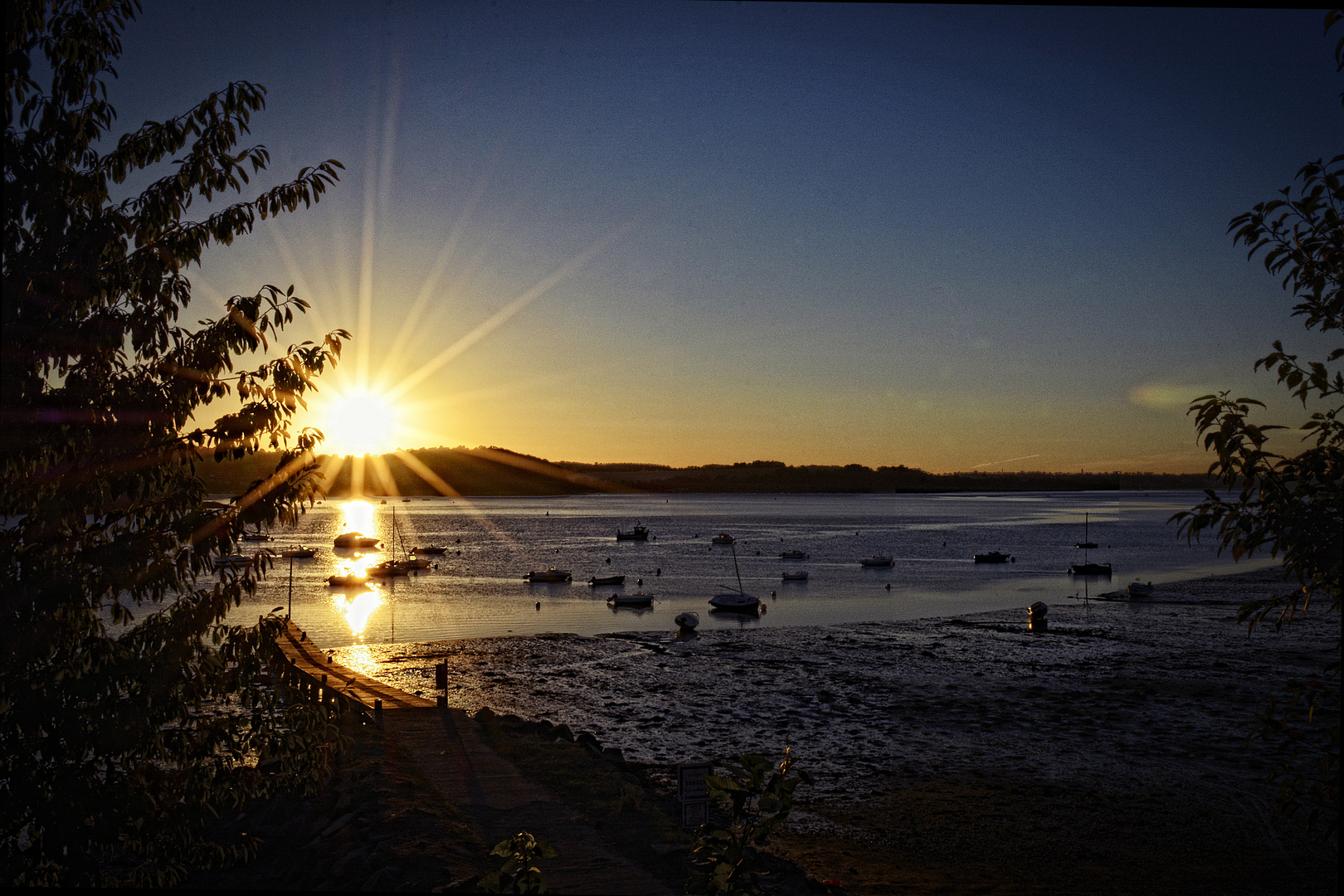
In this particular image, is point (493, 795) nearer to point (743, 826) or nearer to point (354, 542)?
point (743, 826)

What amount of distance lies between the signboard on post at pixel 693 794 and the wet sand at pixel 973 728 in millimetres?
2760

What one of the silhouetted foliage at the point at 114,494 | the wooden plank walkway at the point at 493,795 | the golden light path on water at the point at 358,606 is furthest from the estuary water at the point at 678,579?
the silhouetted foliage at the point at 114,494

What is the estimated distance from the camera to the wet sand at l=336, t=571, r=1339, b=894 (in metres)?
16.5

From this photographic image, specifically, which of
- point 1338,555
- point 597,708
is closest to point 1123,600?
point 597,708

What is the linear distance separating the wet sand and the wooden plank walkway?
485 centimetres

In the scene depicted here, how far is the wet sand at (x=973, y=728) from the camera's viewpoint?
1653 cm

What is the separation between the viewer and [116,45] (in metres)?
5.22

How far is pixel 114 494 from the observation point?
16.8 feet

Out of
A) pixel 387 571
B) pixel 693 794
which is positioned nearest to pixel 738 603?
pixel 387 571

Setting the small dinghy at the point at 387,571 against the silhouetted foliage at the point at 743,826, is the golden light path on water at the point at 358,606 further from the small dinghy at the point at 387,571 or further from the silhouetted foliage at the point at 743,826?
the silhouetted foliage at the point at 743,826

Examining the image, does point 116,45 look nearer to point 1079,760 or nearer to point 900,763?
point 900,763

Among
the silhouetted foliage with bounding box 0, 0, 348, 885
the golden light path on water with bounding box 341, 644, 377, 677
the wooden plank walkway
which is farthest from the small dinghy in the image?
the silhouetted foliage with bounding box 0, 0, 348, 885

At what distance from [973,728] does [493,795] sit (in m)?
17.0

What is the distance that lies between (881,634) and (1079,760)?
22971mm
